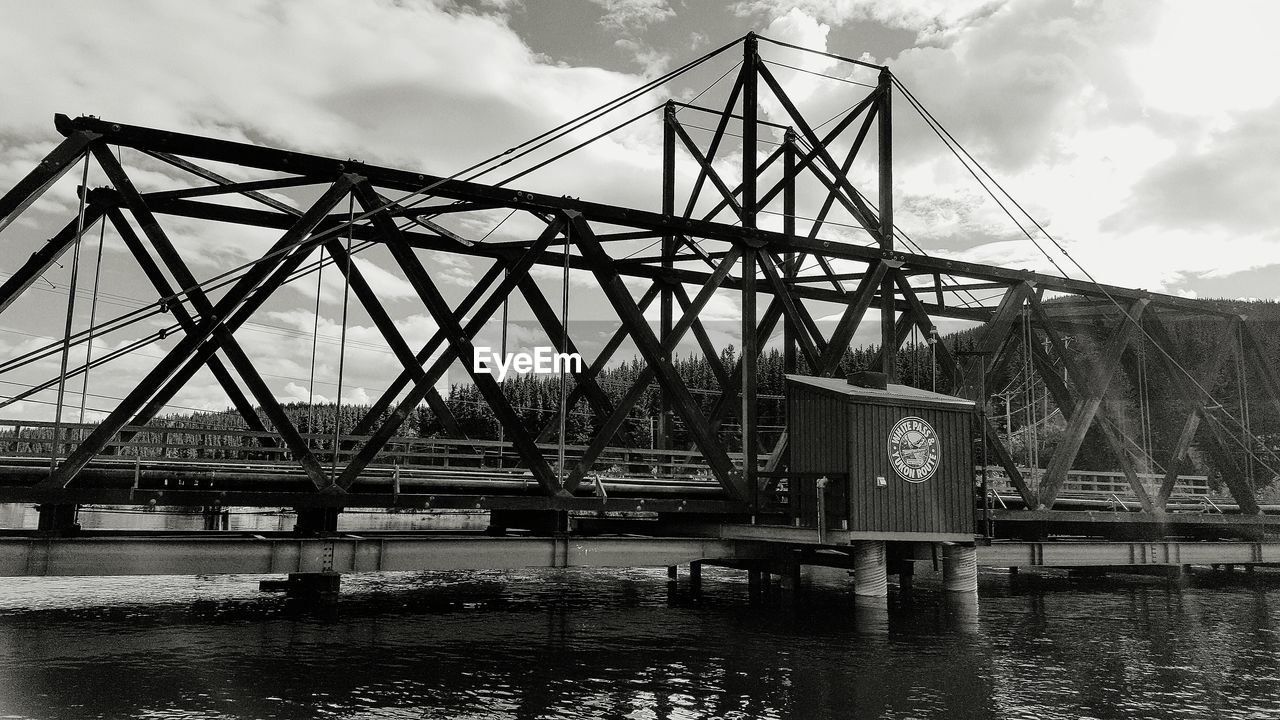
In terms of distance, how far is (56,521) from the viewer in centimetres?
1650

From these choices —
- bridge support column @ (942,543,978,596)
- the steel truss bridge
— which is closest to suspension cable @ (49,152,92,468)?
the steel truss bridge

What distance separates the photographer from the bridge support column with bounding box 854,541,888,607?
22828mm

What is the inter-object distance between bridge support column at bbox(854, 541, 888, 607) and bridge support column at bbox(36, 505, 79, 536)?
17.1 meters

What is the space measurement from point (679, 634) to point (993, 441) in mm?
12359

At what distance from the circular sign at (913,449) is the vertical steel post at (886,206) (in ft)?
11.6

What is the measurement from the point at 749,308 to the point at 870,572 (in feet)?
24.1

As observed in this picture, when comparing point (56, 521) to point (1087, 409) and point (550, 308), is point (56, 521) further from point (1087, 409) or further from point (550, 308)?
point (1087, 409)

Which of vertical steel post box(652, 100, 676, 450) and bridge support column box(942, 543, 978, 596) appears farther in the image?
Result: vertical steel post box(652, 100, 676, 450)

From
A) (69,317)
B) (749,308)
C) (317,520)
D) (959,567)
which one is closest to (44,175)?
(69,317)

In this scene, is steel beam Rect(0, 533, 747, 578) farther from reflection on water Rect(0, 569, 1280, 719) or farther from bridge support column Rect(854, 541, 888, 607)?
bridge support column Rect(854, 541, 888, 607)

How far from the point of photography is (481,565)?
64.1 ft

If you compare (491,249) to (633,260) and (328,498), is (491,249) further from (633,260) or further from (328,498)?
(328,498)

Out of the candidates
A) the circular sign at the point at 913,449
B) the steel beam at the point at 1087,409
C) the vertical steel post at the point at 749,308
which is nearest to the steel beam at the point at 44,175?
the vertical steel post at the point at 749,308

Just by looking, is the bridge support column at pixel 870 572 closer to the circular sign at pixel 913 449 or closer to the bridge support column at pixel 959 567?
the circular sign at pixel 913 449
